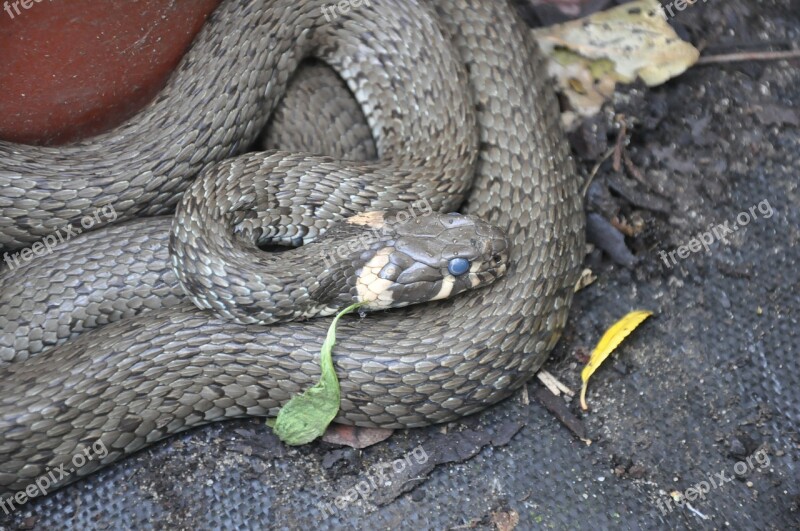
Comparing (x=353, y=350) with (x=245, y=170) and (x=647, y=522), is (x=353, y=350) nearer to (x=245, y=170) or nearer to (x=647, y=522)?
(x=245, y=170)

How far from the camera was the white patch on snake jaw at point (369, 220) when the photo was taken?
187 inches

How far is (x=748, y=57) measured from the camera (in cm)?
528

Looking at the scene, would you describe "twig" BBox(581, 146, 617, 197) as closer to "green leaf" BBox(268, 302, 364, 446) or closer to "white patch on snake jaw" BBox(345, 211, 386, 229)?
"white patch on snake jaw" BBox(345, 211, 386, 229)

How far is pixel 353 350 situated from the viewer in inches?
172

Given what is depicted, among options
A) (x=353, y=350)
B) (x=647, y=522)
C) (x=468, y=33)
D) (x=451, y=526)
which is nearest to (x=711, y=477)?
(x=647, y=522)

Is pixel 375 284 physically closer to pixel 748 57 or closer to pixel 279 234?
pixel 279 234

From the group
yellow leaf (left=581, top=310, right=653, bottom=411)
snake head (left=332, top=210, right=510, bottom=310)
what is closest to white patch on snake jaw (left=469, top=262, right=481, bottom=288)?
snake head (left=332, top=210, right=510, bottom=310)

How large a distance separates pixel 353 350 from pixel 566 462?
1.30 meters

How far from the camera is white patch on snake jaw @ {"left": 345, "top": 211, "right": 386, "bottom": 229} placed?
15.6ft

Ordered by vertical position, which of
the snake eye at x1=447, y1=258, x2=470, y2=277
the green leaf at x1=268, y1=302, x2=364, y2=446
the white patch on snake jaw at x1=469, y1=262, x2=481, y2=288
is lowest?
the green leaf at x1=268, y1=302, x2=364, y2=446

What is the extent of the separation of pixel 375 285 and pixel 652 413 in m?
1.70

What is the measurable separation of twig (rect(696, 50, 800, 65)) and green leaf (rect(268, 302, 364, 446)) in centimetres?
302

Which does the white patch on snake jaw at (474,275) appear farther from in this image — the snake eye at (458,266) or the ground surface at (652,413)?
the ground surface at (652,413)

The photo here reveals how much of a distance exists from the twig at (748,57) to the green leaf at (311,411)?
3.02 meters
